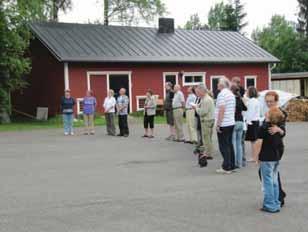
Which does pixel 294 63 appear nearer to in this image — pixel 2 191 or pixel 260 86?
pixel 260 86

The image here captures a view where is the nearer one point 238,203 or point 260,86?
point 238,203

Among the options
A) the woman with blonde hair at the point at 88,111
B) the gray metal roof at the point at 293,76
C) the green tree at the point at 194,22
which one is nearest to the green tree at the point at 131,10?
the gray metal roof at the point at 293,76

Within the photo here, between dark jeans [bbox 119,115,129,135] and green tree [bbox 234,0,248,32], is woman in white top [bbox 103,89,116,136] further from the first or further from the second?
green tree [bbox 234,0,248,32]

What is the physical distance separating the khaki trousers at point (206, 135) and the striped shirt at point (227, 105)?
163 centimetres

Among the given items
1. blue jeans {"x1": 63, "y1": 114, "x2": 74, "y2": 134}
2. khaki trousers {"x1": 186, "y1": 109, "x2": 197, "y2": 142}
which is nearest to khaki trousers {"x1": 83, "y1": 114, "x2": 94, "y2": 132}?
blue jeans {"x1": 63, "y1": 114, "x2": 74, "y2": 134}

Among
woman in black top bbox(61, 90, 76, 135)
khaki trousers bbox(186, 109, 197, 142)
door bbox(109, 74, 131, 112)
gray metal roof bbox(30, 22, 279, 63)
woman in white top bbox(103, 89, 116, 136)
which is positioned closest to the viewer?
khaki trousers bbox(186, 109, 197, 142)

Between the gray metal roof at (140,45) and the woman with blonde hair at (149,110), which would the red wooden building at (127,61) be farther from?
the woman with blonde hair at (149,110)

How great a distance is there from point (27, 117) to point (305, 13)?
48960 millimetres

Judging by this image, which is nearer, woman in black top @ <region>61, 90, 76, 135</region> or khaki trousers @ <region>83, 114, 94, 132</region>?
woman in black top @ <region>61, 90, 76, 135</region>

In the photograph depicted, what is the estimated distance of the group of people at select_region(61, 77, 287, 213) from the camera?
761 cm

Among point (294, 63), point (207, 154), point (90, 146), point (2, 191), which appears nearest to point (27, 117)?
point (90, 146)

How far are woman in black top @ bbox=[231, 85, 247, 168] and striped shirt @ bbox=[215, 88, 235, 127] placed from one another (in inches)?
22.1

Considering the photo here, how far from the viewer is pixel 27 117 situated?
3444 centimetres

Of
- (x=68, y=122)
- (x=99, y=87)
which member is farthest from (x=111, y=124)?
(x=99, y=87)
